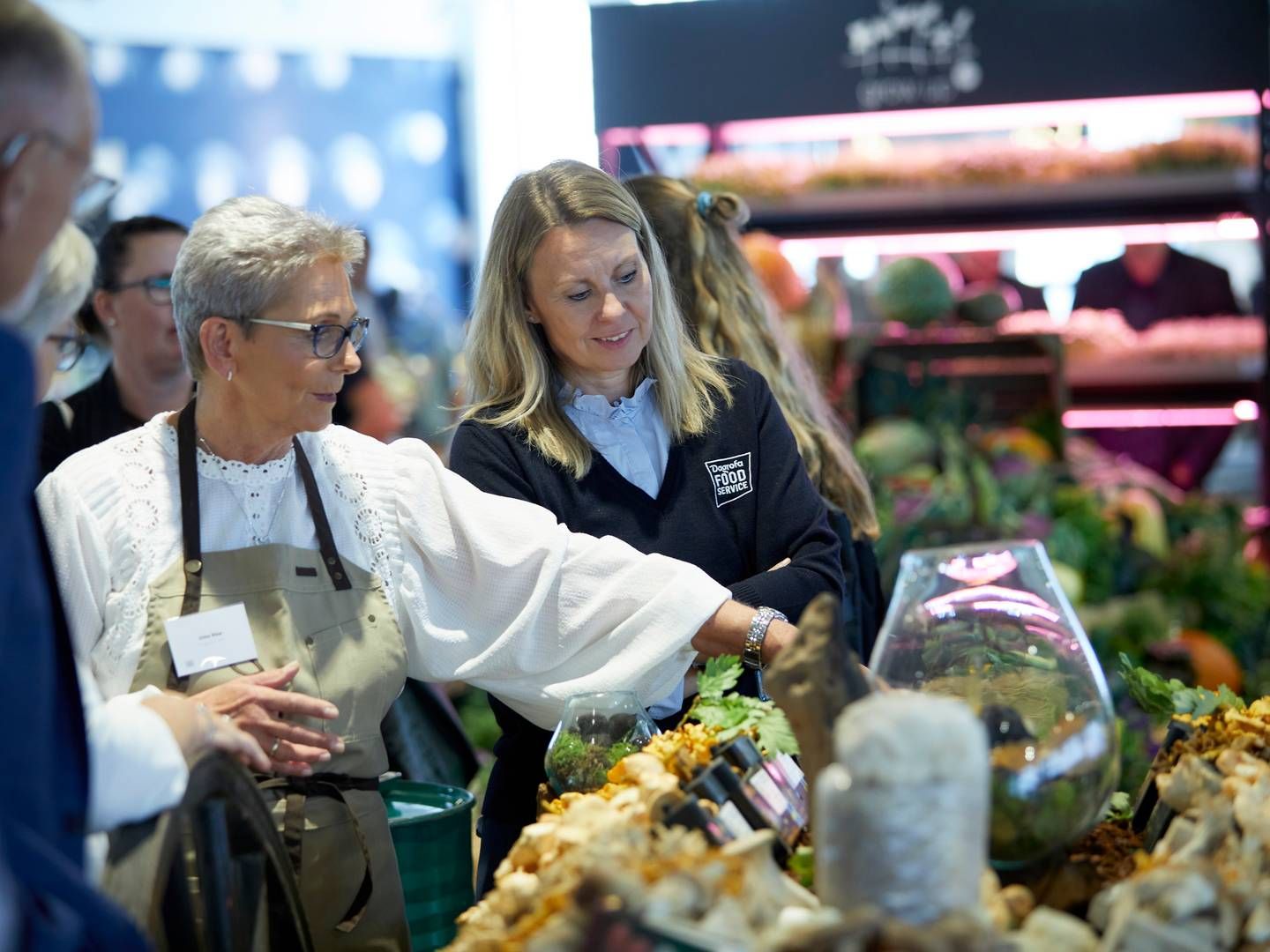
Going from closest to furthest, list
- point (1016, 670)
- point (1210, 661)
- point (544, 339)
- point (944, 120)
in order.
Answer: point (1016, 670), point (544, 339), point (1210, 661), point (944, 120)

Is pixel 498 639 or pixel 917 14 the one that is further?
pixel 917 14

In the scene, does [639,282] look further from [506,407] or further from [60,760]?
[60,760]

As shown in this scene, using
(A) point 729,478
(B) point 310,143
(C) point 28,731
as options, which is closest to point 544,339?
(A) point 729,478

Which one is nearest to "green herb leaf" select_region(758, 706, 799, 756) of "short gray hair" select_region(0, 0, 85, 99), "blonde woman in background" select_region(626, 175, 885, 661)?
"short gray hair" select_region(0, 0, 85, 99)

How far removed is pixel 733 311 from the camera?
3062mm

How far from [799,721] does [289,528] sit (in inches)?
38.7

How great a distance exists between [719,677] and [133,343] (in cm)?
203

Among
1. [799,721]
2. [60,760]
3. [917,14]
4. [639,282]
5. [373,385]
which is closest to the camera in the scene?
[60,760]

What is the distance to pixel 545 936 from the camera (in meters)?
1.15

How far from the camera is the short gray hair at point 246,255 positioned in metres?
2.09

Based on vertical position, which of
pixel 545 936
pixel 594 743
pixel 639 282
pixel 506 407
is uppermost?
pixel 639 282

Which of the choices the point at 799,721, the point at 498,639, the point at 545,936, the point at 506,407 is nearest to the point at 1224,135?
the point at 506,407

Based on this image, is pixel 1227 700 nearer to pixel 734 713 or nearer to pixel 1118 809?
pixel 1118 809

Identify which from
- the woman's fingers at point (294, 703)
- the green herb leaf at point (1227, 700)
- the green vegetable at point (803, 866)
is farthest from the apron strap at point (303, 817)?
the green herb leaf at point (1227, 700)
